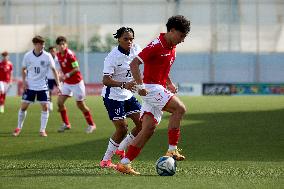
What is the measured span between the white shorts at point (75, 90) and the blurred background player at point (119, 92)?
8.62 metres

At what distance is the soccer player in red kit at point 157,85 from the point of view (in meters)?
11.9

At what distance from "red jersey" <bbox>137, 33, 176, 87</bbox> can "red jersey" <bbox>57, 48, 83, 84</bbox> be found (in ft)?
33.3

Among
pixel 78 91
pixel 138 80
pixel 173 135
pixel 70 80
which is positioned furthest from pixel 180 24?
pixel 70 80

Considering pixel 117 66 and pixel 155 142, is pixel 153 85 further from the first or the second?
pixel 155 142

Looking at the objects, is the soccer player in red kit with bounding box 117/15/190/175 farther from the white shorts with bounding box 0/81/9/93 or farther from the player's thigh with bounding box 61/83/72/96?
the white shorts with bounding box 0/81/9/93

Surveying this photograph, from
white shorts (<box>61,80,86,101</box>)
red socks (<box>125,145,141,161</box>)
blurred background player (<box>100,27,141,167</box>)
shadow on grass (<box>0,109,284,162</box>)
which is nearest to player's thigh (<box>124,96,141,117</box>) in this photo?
blurred background player (<box>100,27,141,167</box>)

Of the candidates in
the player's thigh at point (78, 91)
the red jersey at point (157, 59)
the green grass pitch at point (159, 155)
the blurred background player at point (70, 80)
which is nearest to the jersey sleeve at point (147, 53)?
the red jersey at point (157, 59)

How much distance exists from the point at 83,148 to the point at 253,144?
3.65 m

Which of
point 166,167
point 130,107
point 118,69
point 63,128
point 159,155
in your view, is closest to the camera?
point 166,167

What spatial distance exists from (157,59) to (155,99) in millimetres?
562

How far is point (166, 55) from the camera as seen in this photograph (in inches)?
477

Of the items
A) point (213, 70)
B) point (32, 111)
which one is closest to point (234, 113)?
point (32, 111)

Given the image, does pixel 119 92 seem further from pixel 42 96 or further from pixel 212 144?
pixel 42 96

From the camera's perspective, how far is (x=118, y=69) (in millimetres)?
13586
